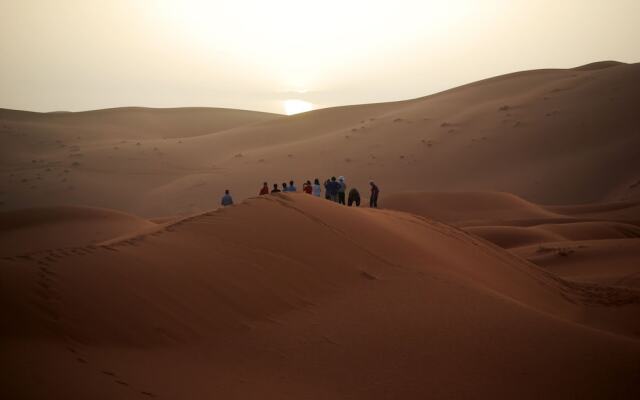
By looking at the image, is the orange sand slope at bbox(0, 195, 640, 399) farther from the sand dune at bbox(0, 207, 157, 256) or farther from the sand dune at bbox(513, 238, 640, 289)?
the sand dune at bbox(0, 207, 157, 256)

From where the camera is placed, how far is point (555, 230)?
16344mm

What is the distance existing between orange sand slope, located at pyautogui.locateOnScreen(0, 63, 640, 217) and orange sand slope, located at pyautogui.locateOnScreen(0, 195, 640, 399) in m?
21.3

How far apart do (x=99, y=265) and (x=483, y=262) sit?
5.90 metres

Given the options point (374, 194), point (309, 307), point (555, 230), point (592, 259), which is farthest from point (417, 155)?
point (309, 307)

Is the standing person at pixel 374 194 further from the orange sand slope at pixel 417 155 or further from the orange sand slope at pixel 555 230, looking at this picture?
the orange sand slope at pixel 417 155

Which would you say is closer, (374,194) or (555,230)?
(555,230)

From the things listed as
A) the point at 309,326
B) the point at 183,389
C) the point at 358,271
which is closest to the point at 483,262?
the point at 358,271

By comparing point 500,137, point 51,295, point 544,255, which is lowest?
point 544,255

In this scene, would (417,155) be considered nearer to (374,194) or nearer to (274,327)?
(374,194)

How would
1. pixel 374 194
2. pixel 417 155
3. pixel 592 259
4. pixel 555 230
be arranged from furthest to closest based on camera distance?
1. pixel 417 155
2. pixel 374 194
3. pixel 555 230
4. pixel 592 259

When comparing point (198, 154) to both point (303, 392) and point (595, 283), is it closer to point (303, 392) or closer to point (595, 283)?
point (595, 283)

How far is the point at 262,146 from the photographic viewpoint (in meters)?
Result: 45.5

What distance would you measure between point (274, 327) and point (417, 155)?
1184 inches

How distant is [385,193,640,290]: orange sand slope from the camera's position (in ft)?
38.1
